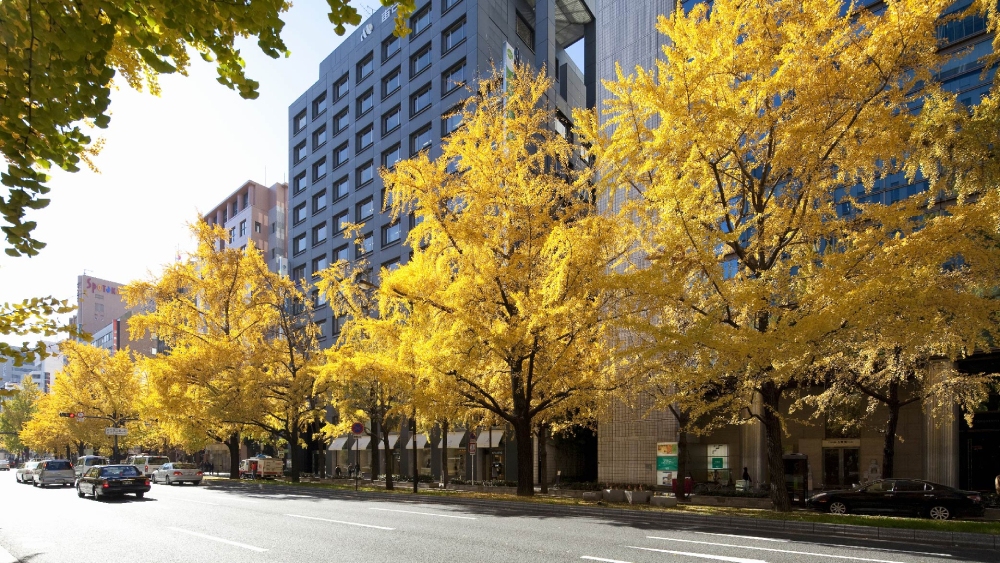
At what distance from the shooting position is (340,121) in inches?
2468

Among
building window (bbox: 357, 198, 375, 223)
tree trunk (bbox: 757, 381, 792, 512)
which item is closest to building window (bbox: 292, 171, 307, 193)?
building window (bbox: 357, 198, 375, 223)

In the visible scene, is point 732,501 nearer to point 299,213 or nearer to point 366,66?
point 366,66

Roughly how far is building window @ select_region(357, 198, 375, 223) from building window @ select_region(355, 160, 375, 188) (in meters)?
1.79

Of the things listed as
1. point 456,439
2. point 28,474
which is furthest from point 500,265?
point 28,474

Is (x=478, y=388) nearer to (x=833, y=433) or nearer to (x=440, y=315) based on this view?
(x=440, y=315)

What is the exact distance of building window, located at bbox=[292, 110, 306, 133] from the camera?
69.2 m

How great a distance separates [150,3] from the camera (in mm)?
5070

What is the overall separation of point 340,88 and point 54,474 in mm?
40058

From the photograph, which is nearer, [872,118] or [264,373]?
[872,118]

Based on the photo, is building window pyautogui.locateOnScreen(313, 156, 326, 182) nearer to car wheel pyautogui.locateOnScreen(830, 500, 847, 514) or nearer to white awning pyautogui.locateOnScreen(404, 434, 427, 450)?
white awning pyautogui.locateOnScreen(404, 434, 427, 450)

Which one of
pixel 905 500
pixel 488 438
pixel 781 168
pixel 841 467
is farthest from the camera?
pixel 488 438

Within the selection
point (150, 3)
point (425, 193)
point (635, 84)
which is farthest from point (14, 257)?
point (425, 193)

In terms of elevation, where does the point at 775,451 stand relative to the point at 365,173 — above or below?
below

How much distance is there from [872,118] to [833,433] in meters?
20.0
